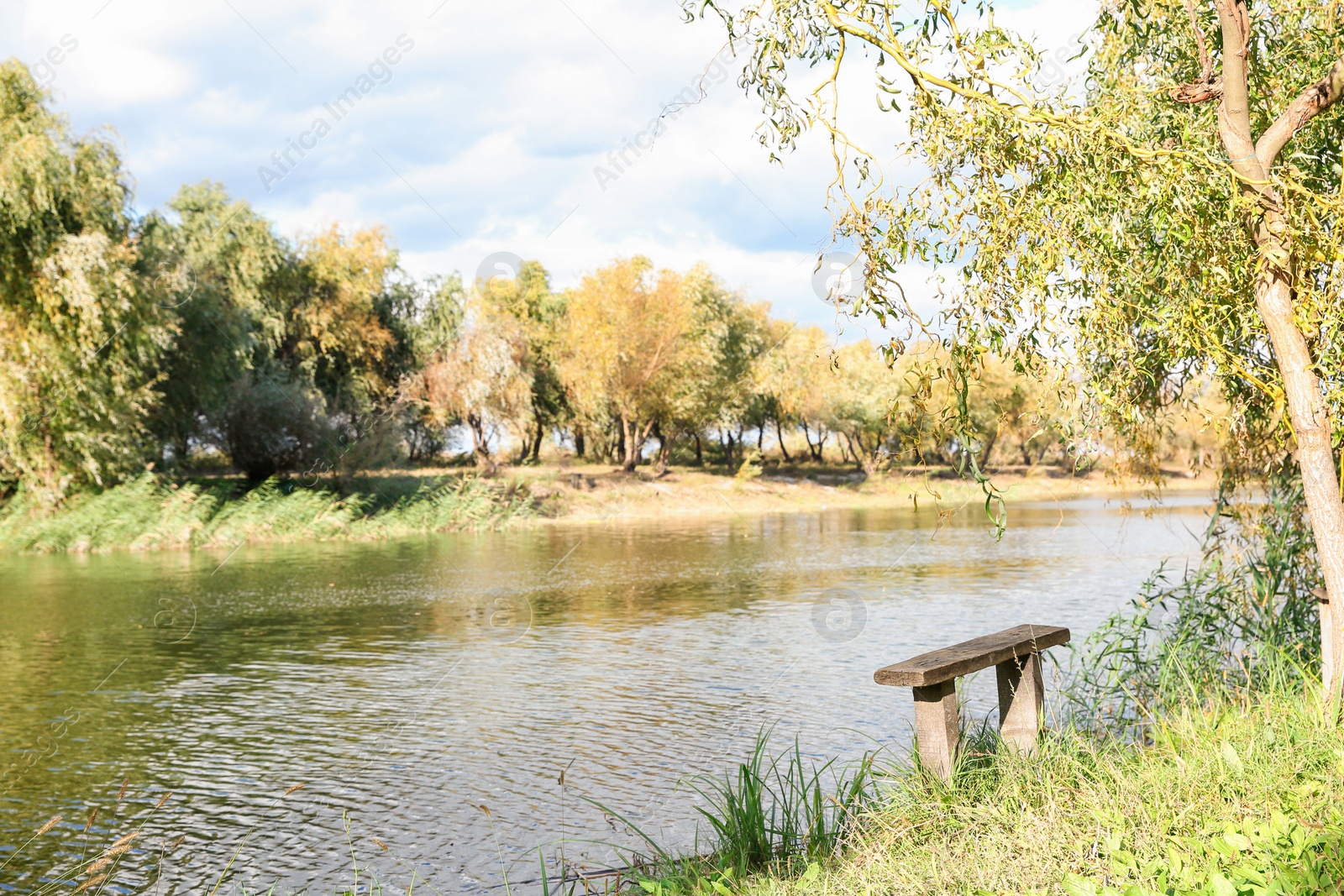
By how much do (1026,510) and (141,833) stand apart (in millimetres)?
40534

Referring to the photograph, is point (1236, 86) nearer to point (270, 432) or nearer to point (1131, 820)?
point (1131, 820)

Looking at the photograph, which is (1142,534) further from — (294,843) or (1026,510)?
(294,843)

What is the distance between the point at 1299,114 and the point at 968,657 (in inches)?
147

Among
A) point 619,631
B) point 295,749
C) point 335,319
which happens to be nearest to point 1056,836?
point 295,749

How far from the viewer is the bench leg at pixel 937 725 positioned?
6035mm

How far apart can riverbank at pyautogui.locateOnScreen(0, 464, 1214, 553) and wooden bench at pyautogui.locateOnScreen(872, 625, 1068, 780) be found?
383 inches

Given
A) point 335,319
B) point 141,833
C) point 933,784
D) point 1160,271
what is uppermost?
point 335,319

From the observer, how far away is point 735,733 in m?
9.59

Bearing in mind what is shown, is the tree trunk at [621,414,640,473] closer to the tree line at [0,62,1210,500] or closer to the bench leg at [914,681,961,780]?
the tree line at [0,62,1210,500]

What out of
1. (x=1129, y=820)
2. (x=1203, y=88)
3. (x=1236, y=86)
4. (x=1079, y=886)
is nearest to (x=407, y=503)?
(x=1203, y=88)

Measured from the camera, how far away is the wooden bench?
5930 millimetres

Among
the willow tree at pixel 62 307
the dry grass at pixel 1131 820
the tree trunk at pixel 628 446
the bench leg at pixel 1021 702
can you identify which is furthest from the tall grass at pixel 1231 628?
the tree trunk at pixel 628 446

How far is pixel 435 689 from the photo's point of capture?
11930 millimetres

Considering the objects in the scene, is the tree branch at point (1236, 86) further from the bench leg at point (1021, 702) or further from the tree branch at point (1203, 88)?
the bench leg at point (1021, 702)
